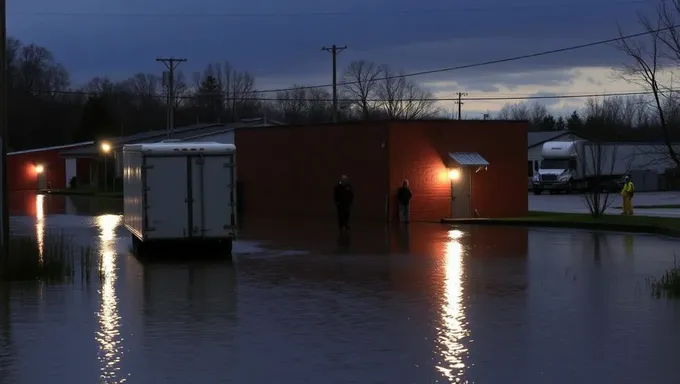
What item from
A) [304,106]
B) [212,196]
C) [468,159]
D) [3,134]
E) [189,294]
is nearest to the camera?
[189,294]

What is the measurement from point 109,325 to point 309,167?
97.4 ft

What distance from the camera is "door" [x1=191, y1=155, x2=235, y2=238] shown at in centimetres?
2105

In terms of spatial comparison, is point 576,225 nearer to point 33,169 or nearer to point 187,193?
point 187,193

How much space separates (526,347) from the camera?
1043 centimetres

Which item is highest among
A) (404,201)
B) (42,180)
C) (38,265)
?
(42,180)

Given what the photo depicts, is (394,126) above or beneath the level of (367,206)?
above

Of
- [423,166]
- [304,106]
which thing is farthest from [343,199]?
[304,106]

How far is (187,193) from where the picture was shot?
68.8ft

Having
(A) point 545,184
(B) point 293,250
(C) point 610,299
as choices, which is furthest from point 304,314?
(A) point 545,184

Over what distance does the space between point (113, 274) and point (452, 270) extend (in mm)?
6336

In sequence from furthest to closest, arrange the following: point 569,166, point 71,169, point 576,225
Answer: point 71,169
point 569,166
point 576,225

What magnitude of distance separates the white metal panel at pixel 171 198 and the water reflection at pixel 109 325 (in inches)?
52.4

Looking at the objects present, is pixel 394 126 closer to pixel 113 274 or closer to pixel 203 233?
pixel 203 233

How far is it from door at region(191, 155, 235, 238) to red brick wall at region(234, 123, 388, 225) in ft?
51.6
